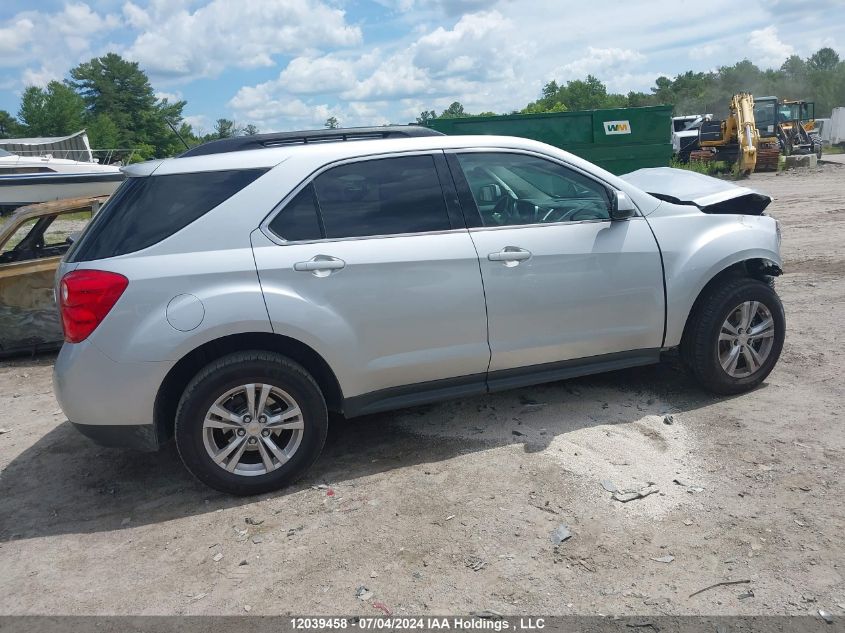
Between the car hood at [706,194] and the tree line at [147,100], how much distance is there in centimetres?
4722

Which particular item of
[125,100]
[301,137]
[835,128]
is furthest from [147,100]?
[301,137]

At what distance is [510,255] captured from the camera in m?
4.25

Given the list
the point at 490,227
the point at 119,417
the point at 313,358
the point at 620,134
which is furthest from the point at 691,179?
the point at 620,134

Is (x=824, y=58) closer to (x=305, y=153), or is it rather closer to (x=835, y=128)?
(x=835, y=128)

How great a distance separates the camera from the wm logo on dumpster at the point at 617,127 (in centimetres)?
1212

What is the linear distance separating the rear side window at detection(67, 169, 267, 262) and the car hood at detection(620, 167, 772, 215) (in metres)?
2.98

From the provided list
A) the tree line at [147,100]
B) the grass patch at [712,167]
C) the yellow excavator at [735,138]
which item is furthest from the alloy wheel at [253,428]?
the tree line at [147,100]

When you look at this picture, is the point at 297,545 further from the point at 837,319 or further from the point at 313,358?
the point at 837,319

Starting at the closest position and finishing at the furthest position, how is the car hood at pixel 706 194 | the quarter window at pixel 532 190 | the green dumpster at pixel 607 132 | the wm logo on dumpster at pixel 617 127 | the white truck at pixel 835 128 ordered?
1. the quarter window at pixel 532 190
2. the car hood at pixel 706 194
3. the green dumpster at pixel 607 132
4. the wm logo on dumpster at pixel 617 127
5. the white truck at pixel 835 128

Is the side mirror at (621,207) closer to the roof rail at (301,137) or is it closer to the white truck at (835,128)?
the roof rail at (301,137)

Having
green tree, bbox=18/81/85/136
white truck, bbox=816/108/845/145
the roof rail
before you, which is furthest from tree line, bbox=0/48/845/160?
the roof rail

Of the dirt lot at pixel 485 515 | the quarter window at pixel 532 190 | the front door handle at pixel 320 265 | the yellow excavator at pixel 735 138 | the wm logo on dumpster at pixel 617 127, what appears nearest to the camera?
the dirt lot at pixel 485 515

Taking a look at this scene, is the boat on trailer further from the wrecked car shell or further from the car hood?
the car hood

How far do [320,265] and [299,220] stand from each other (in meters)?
0.30
